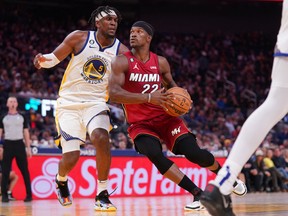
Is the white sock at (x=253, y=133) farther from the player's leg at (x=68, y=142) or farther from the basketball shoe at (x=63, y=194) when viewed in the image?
the basketball shoe at (x=63, y=194)

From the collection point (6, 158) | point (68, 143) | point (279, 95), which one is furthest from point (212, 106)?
point (279, 95)

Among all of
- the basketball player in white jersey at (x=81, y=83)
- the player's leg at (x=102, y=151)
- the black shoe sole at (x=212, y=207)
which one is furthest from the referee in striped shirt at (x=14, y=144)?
the black shoe sole at (x=212, y=207)

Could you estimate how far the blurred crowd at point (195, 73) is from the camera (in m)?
19.4

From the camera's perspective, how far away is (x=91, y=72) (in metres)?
8.44

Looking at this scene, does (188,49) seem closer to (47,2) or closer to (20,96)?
(47,2)

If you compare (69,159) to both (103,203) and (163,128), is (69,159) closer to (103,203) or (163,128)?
(103,203)

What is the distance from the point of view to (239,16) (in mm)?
32188

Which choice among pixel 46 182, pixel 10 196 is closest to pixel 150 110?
pixel 10 196

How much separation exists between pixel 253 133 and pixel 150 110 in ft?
9.79

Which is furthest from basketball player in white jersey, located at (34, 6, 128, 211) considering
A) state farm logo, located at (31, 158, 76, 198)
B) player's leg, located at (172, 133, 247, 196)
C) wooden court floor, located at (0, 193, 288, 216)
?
state farm logo, located at (31, 158, 76, 198)

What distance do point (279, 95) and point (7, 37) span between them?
69.6 feet

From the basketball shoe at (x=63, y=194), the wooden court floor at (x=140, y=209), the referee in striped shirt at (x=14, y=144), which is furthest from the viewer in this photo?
the referee in striped shirt at (x=14, y=144)

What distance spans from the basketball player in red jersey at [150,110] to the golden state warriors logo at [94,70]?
2.27 ft

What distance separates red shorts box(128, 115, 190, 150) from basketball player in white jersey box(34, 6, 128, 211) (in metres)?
0.77
